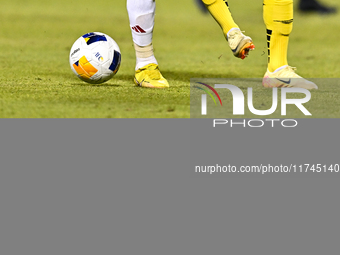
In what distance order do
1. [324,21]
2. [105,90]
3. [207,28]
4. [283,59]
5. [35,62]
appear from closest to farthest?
[105,90] → [283,59] → [35,62] → [207,28] → [324,21]

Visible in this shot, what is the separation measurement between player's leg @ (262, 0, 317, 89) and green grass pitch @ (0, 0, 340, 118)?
239 mm

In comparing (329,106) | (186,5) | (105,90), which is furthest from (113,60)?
(186,5)

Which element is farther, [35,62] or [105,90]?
[35,62]

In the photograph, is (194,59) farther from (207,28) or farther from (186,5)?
(186,5)

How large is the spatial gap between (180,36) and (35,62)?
4651mm

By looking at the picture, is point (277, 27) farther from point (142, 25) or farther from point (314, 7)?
point (314, 7)

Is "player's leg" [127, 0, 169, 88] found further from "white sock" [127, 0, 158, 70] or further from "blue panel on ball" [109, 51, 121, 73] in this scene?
"blue panel on ball" [109, 51, 121, 73]

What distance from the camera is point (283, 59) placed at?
17.3 feet

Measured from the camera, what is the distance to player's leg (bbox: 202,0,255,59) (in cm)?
488
